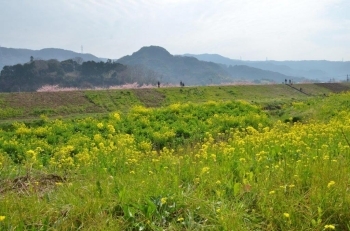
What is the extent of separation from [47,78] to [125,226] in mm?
67715

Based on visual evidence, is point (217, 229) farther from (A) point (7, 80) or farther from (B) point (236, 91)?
(A) point (7, 80)

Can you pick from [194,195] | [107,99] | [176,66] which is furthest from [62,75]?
[176,66]

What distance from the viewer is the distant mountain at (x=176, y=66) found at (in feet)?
540

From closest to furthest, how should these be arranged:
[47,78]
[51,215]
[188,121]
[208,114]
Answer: [51,215]
[188,121]
[208,114]
[47,78]

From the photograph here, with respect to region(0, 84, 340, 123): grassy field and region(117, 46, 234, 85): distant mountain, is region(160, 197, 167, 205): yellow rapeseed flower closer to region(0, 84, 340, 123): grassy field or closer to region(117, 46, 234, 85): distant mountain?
region(0, 84, 340, 123): grassy field

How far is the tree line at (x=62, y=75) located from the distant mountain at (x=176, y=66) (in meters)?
83.2

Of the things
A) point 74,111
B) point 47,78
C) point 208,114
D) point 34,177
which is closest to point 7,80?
point 47,78

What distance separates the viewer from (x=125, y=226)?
3.31m

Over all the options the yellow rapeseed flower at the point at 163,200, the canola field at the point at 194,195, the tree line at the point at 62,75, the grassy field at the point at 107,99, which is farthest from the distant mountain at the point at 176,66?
the yellow rapeseed flower at the point at 163,200

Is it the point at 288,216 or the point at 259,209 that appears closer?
the point at 288,216

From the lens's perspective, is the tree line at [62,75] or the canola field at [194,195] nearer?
the canola field at [194,195]

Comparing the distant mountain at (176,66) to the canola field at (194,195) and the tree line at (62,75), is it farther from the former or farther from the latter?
the canola field at (194,195)

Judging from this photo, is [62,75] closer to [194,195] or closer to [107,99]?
[107,99]

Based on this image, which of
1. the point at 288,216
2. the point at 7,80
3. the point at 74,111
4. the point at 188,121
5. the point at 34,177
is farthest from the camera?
the point at 7,80
